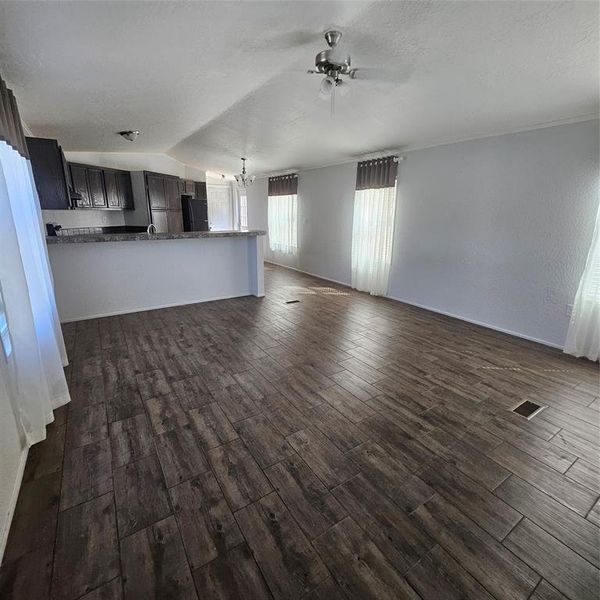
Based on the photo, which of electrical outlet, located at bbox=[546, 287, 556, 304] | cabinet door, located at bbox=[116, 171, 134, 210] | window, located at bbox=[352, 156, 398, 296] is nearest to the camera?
electrical outlet, located at bbox=[546, 287, 556, 304]

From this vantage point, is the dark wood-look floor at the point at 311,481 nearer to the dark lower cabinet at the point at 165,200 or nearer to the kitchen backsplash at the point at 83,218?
the kitchen backsplash at the point at 83,218

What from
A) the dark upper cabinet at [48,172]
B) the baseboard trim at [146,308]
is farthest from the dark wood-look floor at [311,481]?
the dark upper cabinet at [48,172]

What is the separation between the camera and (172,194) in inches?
260

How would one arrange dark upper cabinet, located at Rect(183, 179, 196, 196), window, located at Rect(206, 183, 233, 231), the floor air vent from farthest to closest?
window, located at Rect(206, 183, 233, 231) < dark upper cabinet, located at Rect(183, 179, 196, 196) < the floor air vent

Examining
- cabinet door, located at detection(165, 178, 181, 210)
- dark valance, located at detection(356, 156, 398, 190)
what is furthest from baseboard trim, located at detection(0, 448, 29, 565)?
cabinet door, located at detection(165, 178, 181, 210)

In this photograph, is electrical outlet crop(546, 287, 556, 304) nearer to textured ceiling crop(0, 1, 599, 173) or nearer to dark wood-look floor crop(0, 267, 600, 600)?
dark wood-look floor crop(0, 267, 600, 600)

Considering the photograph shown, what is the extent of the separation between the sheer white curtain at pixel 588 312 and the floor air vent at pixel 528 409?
1.34 m

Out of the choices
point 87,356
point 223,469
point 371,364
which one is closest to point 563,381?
point 371,364

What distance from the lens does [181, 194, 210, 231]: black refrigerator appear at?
678 centimetres

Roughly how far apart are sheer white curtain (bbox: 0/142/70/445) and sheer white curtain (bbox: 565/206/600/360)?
4576mm

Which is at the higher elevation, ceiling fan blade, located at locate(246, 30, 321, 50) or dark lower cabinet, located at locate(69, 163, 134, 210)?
ceiling fan blade, located at locate(246, 30, 321, 50)

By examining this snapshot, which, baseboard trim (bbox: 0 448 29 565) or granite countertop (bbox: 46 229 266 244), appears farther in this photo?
granite countertop (bbox: 46 229 266 244)

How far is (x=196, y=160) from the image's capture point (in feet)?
21.1

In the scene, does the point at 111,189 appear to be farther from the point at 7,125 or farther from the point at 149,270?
the point at 7,125
